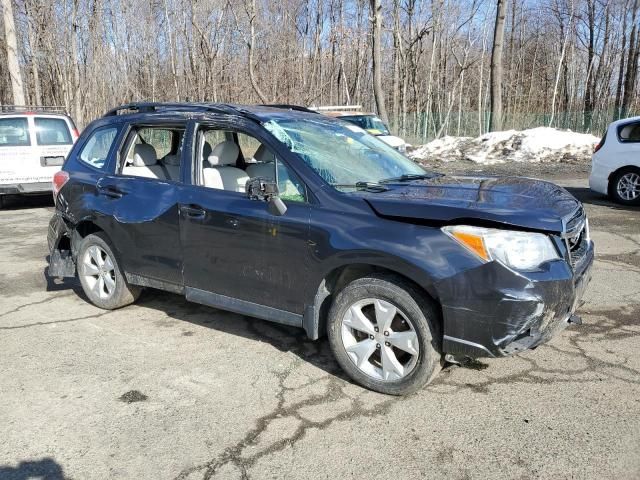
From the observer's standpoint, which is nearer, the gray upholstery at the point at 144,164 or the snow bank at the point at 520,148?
the gray upholstery at the point at 144,164

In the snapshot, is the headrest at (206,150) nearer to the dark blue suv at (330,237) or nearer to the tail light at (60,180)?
the dark blue suv at (330,237)

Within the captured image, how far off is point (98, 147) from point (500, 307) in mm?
3985

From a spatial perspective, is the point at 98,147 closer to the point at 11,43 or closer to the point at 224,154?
the point at 224,154

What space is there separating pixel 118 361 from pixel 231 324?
1026 millimetres

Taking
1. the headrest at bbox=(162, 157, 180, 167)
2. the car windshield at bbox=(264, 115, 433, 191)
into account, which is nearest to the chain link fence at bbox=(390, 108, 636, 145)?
the headrest at bbox=(162, 157, 180, 167)

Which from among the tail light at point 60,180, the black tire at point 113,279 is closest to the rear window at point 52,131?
the tail light at point 60,180

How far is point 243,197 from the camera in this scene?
3982mm

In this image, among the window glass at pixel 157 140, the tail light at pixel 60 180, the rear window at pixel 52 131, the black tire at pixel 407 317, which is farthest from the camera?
the rear window at pixel 52 131

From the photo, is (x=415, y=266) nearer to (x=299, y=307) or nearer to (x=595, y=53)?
(x=299, y=307)

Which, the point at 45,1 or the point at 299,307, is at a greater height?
the point at 45,1

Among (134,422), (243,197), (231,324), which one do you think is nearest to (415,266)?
(243,197)

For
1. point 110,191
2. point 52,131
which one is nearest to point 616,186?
point 110,191

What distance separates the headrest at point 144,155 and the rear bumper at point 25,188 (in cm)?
Answer: 646

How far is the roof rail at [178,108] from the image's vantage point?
429cm
